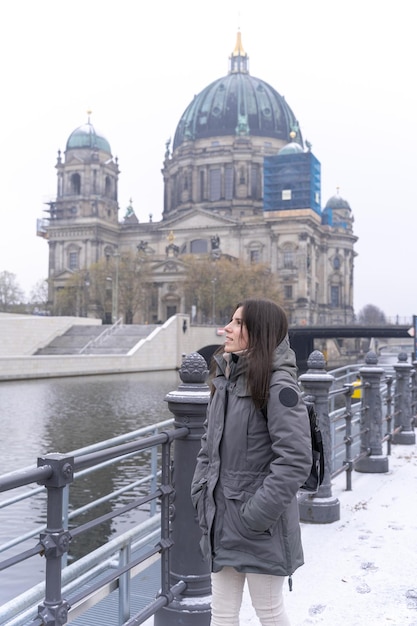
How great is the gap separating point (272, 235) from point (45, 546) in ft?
293

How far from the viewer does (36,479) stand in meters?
3.01

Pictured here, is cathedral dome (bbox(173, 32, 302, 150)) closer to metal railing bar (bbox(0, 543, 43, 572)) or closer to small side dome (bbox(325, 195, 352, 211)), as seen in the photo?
small side dome (bbox(325, 195, 352, 211))

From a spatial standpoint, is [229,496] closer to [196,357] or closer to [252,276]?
[196,357]

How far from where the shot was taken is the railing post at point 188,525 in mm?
4375

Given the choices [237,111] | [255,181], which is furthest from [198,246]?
[237,111]

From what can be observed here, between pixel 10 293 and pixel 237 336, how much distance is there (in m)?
99.8

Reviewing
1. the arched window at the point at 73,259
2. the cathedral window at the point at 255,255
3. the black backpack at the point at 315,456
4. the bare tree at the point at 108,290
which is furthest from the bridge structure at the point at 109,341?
the black backpack at the point at 315,456

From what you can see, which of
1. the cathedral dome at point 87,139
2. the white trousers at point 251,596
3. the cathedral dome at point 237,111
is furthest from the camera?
the cathedral dome at point 237,111

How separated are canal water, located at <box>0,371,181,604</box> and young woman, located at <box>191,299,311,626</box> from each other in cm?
578

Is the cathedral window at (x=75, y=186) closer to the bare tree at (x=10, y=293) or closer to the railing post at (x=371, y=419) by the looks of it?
the bare tree at (x=10, y=293)

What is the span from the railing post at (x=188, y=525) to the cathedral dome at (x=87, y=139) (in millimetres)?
92102

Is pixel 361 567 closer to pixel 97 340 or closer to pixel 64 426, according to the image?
pixel 64 426

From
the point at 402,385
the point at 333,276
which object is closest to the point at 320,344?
the point at 333,276

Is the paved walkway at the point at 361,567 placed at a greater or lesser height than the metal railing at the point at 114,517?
lesser
